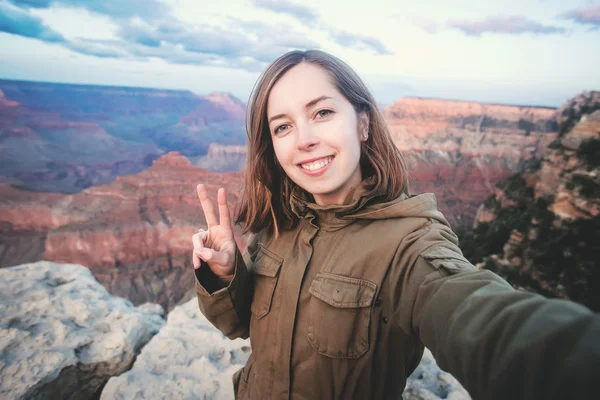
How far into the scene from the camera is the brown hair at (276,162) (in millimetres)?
1417

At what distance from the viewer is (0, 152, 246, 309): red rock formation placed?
111ft

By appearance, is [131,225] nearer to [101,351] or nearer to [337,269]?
[101,351]

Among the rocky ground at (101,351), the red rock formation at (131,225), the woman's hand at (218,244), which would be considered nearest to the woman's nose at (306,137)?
the woman's hand at (218,244)

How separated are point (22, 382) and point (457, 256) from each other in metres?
2.54

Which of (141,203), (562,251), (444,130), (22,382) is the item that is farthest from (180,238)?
(444,130)

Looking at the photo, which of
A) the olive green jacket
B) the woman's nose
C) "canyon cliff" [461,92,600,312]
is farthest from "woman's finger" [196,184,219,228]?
"canyon cliff" [461,92,600,312]

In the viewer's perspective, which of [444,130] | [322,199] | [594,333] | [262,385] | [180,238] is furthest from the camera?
[444,130]

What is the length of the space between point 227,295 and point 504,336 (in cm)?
115

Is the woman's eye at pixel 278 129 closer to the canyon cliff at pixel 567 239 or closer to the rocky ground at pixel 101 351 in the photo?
the rocky ground at pixel 101 351

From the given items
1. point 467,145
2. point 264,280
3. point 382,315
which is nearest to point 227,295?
point 264,280

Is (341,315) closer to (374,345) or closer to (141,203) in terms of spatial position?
(374,345)

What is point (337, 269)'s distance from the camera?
1199mm

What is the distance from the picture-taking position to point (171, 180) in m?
42.9

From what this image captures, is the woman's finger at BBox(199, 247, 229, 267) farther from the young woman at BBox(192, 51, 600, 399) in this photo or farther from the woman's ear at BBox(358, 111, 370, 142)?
the woman's ear at BBox(358, 111, 370, 142)
